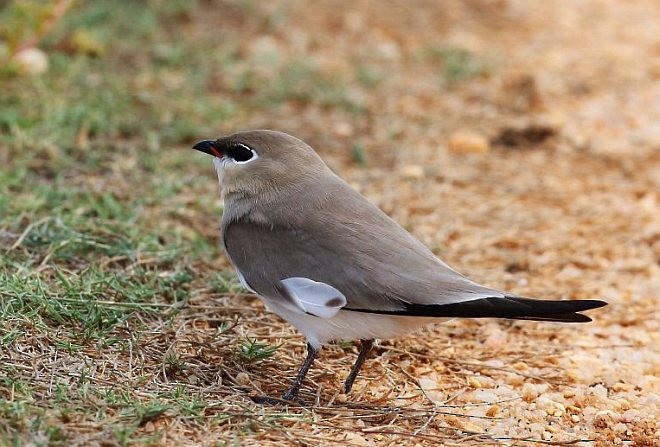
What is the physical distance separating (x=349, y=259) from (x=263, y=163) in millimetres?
815

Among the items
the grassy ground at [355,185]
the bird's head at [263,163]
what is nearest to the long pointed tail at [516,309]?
the grassy ground at [355,185]

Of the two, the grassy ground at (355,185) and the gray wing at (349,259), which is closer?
the gray wing at (349,259)

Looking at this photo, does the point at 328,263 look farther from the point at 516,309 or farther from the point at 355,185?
the point at 355,185

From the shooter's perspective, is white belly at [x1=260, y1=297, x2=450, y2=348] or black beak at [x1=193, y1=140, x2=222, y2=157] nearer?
white belly at [x1=260, y1=297, x2=450, y2=348]

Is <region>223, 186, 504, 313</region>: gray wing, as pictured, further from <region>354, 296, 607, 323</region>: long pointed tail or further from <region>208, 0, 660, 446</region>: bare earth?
<region>208, 0, 660, 446</region>: bare earth

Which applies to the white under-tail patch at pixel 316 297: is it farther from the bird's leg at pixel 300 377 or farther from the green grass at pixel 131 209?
the green grass at pixel 131 209

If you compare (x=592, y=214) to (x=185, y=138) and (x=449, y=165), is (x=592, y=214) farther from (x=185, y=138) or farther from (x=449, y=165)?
(x=185, y=138)

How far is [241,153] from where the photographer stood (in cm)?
448

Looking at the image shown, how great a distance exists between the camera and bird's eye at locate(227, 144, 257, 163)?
4.47 meters

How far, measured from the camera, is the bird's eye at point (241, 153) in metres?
4.47

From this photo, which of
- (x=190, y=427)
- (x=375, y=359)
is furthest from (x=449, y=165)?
(x=190, y=427)

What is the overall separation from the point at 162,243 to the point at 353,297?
5.98 feet

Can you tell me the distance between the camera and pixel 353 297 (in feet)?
12.2

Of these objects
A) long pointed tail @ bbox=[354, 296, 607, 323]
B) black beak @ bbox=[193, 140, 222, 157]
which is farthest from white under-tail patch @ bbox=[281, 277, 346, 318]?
black beak @ bbox=[193, 140, 222, 157]
